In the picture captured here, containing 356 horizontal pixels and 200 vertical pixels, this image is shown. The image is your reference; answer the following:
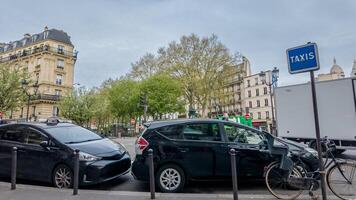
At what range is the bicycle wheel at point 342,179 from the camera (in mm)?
5484

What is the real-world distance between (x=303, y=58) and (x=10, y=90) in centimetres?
2953

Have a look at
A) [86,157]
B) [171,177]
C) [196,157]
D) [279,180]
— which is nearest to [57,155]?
[86,157]

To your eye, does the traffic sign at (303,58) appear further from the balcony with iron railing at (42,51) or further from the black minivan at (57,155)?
the balcony with iron railing at (42,51)

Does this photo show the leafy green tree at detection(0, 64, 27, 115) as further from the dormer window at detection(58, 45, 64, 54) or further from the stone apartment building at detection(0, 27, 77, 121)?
the dormer window at detection(58, 45, 64, 54)

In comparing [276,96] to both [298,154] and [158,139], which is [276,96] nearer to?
[298,154]

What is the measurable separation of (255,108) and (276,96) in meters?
54.5

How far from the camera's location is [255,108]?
68.1 m

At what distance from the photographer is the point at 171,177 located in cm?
625

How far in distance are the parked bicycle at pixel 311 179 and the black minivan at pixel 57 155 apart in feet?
12.1

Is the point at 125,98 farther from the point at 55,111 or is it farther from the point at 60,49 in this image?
the point at 60,49

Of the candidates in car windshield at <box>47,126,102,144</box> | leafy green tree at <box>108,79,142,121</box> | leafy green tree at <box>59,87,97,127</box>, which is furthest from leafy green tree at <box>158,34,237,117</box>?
car windshield at <box>47,126,102,144</box>

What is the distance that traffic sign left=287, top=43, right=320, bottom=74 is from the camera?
5.18m

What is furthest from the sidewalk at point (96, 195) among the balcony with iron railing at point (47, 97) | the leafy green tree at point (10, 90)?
the balcony with iron railing at point (47, 97)

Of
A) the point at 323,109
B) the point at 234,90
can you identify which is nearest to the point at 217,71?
the point at 234,90
